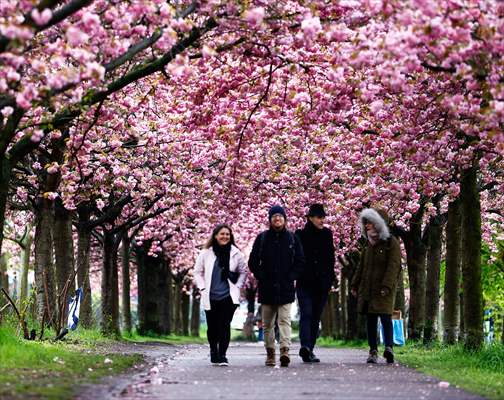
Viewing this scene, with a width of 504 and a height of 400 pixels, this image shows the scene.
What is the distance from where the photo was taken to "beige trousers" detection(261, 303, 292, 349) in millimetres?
14797

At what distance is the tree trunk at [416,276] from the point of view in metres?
28.0

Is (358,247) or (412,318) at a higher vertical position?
(358,247)

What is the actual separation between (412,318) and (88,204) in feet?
31.5

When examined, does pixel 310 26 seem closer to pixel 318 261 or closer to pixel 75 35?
pixel 75 35

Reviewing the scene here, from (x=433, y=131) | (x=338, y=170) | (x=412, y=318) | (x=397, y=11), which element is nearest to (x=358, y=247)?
(x=412, y=318)

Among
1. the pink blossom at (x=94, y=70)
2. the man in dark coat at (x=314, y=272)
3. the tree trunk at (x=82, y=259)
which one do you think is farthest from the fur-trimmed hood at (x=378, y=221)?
the tree trunk at (x=82, y=259)

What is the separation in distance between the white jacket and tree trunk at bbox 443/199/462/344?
27.1ft

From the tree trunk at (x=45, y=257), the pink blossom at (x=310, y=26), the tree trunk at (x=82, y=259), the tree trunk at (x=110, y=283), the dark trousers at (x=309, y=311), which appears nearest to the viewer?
the pink blossom at (x=310, y=26)

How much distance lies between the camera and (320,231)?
15617 millimetres

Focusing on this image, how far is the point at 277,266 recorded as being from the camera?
14727mm

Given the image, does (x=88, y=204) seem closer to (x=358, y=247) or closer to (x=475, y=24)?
(x=358, y=247)

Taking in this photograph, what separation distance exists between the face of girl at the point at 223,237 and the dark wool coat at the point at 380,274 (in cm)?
215

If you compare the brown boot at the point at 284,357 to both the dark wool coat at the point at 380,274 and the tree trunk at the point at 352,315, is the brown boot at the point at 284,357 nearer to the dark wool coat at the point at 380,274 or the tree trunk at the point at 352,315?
the dark wool coat at the point at 380,274

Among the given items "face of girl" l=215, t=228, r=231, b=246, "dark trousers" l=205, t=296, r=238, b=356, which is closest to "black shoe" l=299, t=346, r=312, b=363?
"dark trousers" l=205, t=296, r=238, b=356
